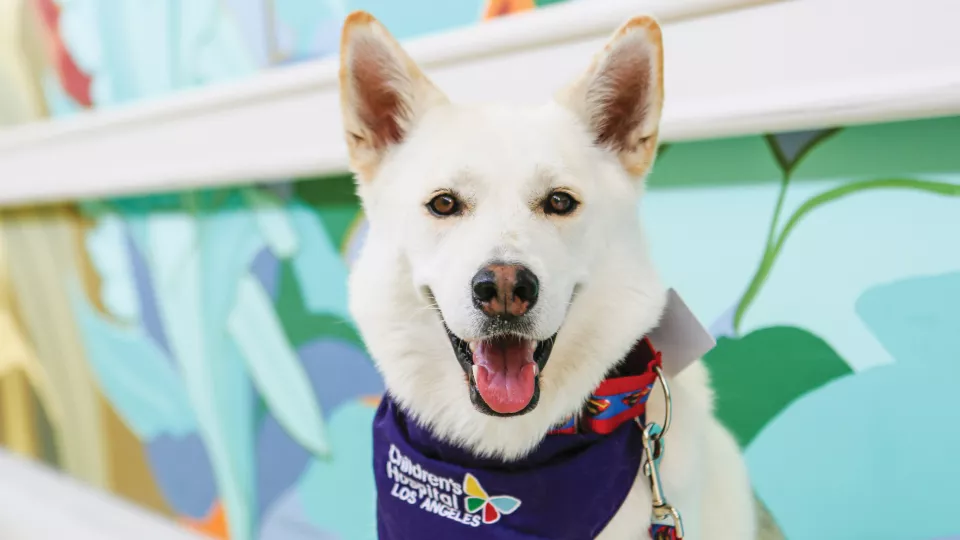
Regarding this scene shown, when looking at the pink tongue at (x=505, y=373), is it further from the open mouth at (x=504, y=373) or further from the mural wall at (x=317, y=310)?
the mural wall at (x=317, y=310)

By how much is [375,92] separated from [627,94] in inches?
12.7

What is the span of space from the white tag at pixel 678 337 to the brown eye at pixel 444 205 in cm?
29

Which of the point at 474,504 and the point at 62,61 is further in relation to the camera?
the point at 62,61

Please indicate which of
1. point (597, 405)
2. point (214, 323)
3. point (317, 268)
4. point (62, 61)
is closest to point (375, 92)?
point (597, 405)

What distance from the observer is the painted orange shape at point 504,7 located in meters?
1.07

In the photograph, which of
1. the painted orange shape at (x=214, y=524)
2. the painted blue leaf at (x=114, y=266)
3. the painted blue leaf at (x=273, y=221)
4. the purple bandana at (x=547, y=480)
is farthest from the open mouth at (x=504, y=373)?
the painted blue leaf at (x=114, y=266)

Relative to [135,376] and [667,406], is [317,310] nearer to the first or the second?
[135,376]

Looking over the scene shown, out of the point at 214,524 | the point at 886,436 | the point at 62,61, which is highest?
the point at 62,61

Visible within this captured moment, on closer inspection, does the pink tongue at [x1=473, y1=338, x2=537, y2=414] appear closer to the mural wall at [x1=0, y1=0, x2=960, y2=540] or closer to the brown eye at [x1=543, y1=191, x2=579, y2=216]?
the brown eye at [x1=543, y1=191, x2=579, y2=216]

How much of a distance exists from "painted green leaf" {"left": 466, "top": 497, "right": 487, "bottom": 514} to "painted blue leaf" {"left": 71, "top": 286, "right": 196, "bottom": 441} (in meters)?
1.24

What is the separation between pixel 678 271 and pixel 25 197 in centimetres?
201

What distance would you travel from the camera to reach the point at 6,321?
233 centimetres

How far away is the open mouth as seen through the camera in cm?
69

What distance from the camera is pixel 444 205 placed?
2.60 ft
